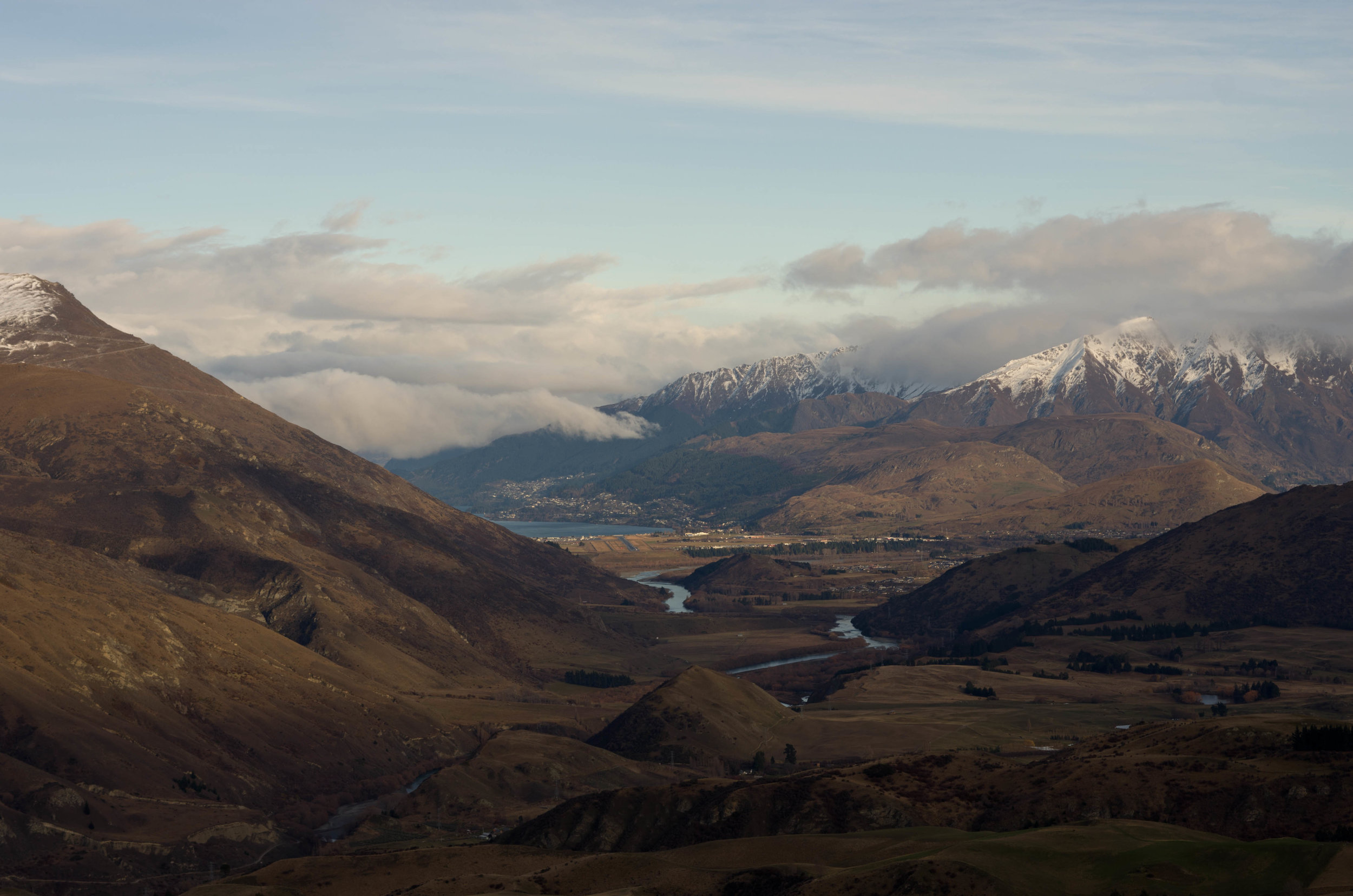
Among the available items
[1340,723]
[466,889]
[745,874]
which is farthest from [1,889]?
[1340,723]

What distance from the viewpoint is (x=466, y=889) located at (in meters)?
149

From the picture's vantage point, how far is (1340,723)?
165875 mm

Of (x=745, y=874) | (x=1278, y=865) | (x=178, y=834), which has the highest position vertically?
(x=1278, y=865)

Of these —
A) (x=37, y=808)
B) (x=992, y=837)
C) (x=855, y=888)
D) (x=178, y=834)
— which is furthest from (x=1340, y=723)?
(x=37, y=808)

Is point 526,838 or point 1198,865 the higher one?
point 1198,865

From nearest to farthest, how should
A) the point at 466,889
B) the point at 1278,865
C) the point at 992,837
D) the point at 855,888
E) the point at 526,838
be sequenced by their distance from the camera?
the point at 1278,865 → the point at 855,888 → the point at 992,837 → the point at 466,889 → the point at 526,838

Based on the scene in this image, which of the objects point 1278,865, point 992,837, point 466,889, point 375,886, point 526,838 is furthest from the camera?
point 526,838

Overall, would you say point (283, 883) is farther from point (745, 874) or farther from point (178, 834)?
point (745, 874)

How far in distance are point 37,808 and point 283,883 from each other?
2137 inches

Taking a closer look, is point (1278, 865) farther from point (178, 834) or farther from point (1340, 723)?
point (178, 834)

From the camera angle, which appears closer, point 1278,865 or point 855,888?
point 1278,865

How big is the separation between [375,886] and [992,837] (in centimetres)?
7247

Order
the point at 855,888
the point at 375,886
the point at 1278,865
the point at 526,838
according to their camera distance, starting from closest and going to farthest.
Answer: the point at 1278,865 → the point at 855,888 → the point at 375,886 → the point at 526,838

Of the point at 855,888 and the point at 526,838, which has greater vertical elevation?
the point at 855,888
